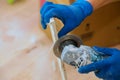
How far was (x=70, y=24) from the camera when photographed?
0.95 meters

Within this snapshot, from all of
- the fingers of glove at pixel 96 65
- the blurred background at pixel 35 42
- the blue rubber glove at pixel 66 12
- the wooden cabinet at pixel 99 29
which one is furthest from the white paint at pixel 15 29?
the fingers of glove at pixel 96 65

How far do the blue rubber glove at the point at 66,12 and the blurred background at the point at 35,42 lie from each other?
271 millimetres

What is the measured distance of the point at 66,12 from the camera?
3.04ft

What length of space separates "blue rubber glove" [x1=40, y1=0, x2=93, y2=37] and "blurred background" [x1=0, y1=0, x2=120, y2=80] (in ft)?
0.89

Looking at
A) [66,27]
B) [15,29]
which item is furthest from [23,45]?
[66,27]

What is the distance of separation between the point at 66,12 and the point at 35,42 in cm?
73

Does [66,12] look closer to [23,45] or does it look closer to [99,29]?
[99,29]

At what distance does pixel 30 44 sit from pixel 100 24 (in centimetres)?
49

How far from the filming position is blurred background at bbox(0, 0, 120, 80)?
1.38 meters

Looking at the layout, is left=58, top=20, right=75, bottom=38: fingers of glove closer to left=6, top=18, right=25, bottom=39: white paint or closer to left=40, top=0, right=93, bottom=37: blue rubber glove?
left=40, top=0, right=93, bottom=37: blue rubber glove

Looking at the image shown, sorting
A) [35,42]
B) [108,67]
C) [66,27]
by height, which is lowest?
[108,67]

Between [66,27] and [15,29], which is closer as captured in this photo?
[66,27]

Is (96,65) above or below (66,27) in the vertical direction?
below

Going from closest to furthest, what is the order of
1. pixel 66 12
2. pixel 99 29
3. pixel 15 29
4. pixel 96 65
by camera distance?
1. pixel 96 65
2. pixel 66 12
3. pixel 99 29
4. pixel 15 29
